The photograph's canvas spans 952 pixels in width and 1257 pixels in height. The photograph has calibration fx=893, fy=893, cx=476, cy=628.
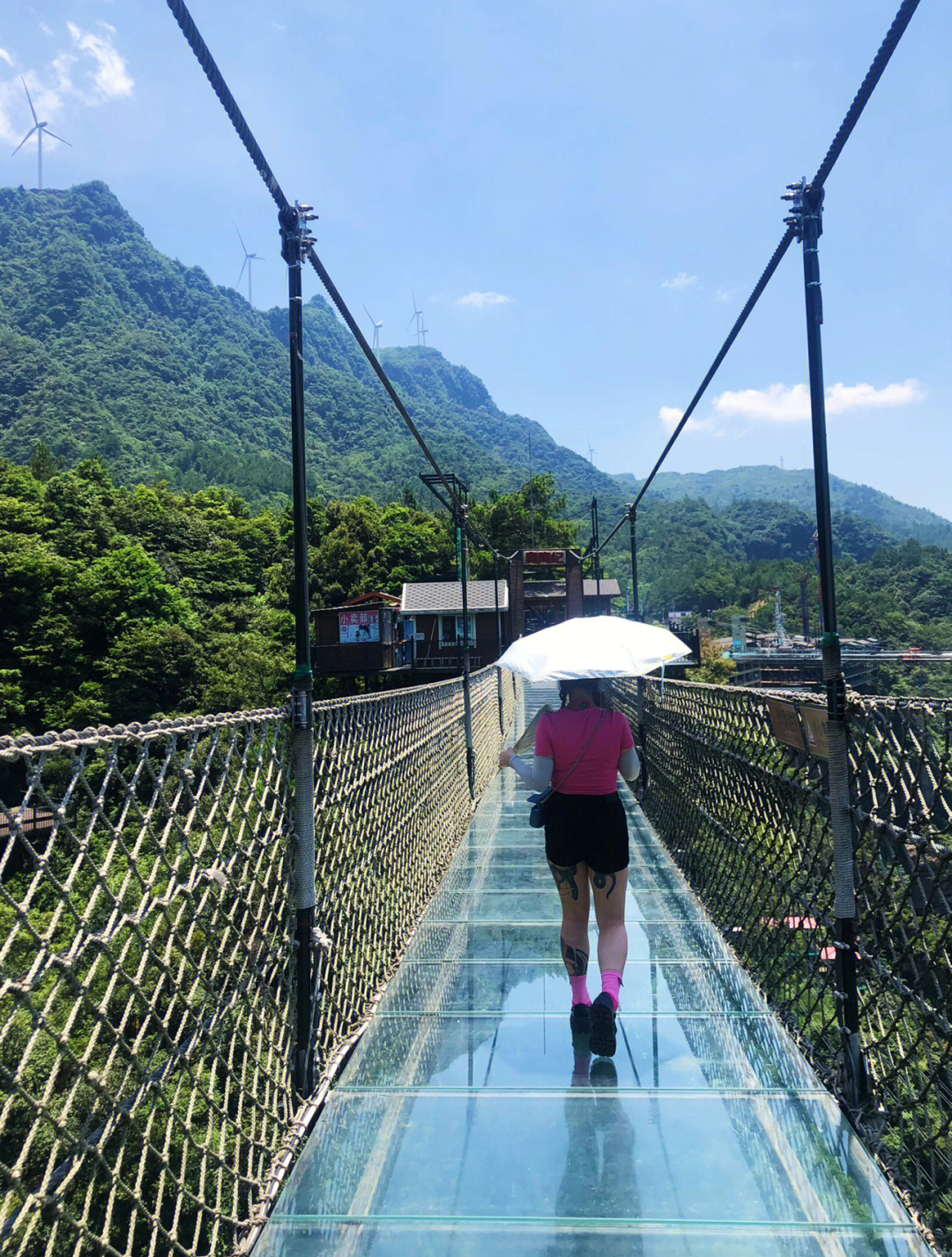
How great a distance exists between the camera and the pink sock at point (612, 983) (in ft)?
9.07

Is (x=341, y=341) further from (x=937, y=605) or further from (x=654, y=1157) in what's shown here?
(x=654, y=1157)

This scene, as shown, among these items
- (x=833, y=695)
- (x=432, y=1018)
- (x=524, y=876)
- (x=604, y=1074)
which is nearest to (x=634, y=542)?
(x=524, y=876)

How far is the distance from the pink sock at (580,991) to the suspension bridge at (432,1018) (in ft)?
0.53

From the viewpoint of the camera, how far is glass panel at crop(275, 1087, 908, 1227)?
1904mm

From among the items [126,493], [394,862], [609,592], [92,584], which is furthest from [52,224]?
[394,862]

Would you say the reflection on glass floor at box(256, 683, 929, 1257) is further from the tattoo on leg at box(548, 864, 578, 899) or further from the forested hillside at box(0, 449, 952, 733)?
the forested hillside at box(0, 449, 952, 733)

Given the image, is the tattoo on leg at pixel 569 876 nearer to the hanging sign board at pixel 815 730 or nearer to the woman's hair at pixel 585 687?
the woman's hair at pixel 585 687

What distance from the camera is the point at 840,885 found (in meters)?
2.36

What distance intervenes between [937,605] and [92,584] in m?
63.3

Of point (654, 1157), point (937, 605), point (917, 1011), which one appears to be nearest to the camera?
point (917, 1011)

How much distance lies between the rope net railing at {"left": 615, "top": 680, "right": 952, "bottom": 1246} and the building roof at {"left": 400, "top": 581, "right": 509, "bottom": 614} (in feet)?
96.1

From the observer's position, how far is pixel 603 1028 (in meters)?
2.66

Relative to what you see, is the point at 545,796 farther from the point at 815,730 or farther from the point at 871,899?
the point at 871,899

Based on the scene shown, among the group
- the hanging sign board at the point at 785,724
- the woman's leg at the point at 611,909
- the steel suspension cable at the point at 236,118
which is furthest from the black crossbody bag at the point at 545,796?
the steel suspension cable at the point at 236,118
